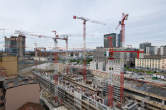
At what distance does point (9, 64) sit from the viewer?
7.01 metres

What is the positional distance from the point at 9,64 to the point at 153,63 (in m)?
18.0

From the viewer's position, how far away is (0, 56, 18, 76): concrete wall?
22.1ft

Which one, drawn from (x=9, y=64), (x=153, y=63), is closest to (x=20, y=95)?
(x=9, y=64)

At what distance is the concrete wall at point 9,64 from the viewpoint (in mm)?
6723

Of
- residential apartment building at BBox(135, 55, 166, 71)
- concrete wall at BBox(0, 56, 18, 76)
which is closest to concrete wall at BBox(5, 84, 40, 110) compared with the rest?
concrete wall at BBox(0, 56, 18, 76)

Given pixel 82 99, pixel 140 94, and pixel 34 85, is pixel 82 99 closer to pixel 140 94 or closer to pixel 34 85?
pixel 34 85

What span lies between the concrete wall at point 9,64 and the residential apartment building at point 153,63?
17354 mm

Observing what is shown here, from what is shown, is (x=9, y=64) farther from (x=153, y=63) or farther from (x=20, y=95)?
(x=153, y=63)

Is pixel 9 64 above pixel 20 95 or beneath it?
above

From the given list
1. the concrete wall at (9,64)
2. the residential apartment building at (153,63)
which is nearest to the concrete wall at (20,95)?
the concrete wall at (9,64)

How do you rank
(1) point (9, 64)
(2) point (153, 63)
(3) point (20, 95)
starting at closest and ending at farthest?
(3) point (20, 95) < (1) point (9, 64) < (2) point (153, 63)

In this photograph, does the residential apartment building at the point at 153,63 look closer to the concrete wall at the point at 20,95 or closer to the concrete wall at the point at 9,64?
the concrete wall at the point at 20,95

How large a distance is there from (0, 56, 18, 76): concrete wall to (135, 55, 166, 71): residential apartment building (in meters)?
17.4

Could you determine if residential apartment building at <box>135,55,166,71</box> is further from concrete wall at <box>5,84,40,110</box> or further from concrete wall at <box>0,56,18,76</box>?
concrete wall at <box>0,56,18,76</box>
